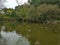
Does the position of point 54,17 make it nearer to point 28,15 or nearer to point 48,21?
point 48,21

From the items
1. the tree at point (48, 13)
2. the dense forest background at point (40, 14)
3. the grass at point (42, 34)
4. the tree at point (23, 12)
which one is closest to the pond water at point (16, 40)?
the grass at point (42, 34)

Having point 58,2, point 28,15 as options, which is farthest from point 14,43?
point 58,2

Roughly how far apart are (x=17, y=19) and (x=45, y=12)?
3.86 m

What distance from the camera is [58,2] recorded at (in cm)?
2989

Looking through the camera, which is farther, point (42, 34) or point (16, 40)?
point (42, 34)

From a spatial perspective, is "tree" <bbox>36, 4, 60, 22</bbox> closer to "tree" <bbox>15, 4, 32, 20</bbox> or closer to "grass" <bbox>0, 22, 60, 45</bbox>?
"tree" <bbox>15, 4, 32, 20</bbox>

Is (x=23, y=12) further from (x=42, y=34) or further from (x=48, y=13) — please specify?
(x=42, y=34)

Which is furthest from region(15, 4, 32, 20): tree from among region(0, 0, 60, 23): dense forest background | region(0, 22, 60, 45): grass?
region(0, 22, 60, 45): grass

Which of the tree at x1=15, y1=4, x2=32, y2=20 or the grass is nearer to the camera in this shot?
the grass

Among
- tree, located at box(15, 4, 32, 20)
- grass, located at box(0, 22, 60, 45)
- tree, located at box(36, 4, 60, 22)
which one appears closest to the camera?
grass, located at box(0, 22, 60, 45)

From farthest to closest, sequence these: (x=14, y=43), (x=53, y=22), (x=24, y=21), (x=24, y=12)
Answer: (x=24, y=12)
(x=24, y=21)
(x=53, y=22)
(x=14, y=43)

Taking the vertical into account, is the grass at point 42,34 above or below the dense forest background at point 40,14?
above

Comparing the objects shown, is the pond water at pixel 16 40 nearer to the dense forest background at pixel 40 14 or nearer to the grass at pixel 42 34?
the grass at pixel 42 34

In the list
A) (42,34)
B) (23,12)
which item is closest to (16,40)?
(42,34)
